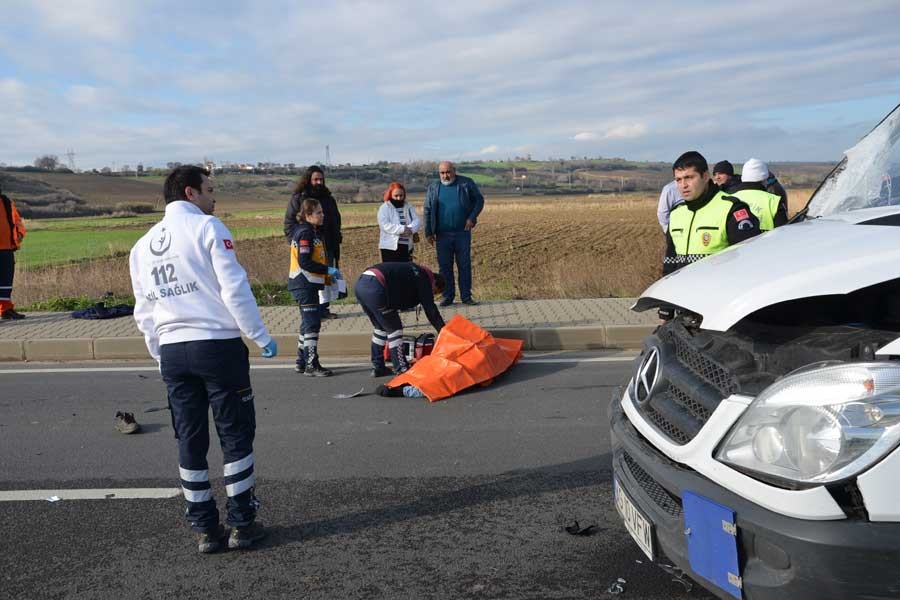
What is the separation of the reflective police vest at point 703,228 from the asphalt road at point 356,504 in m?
1.42

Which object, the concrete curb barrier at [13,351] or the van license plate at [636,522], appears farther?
the concrete curb barrier at [13,351]

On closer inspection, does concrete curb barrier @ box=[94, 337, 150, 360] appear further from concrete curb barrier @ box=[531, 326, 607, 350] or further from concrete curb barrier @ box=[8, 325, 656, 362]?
concrete curb barrier @ box=[531, 326, 607, 350]

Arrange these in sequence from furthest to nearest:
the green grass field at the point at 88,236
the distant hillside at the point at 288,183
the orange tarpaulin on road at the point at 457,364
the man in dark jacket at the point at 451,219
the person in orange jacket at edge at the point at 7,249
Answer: the distant hillside at the point at 288,183, the green grass field at the point at 88,236, the person in orange jacket at edge at the point at 7,249, the man in dark jacket at the point at 451,219, the orange tarpaulin on road at the point at 457,364

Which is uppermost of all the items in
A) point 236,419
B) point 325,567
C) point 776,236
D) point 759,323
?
point 776,236

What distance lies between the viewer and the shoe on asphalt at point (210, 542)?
4.05 metres

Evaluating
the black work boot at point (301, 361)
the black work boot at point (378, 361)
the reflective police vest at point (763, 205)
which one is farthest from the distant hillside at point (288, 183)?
the black work boot at point (301, 361)

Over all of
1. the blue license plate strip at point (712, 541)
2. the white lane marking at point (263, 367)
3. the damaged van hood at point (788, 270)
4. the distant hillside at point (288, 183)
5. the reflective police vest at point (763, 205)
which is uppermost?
the distant hillside at point (288, 183)

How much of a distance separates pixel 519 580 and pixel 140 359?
22.4ft

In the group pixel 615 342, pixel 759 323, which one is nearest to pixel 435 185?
pixel 615 342

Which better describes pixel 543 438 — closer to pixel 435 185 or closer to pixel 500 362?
pixel 500 362

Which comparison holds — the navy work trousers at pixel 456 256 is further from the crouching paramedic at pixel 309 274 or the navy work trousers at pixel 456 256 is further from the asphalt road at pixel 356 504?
the asphalt road at pixel 356 504

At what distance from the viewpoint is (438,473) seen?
509cm

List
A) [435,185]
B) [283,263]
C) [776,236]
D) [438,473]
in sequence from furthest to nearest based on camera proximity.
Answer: [283,263]
[435,185]
[438,473]
[776,236]

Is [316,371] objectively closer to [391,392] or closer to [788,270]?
[391,392]
